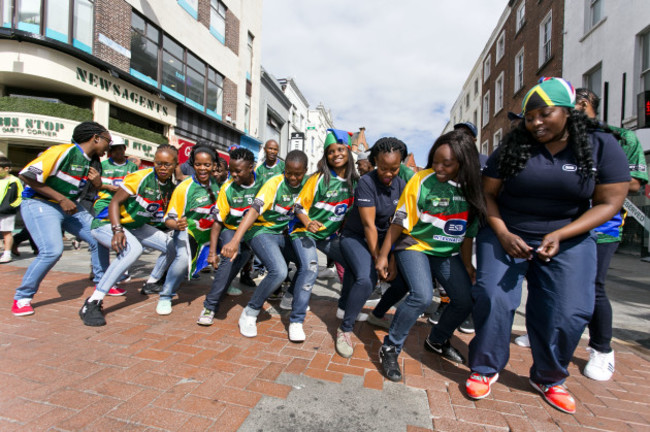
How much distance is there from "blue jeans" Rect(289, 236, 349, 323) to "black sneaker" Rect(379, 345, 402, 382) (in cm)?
83

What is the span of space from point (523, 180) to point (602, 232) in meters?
1.10

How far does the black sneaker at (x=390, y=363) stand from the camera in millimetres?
2371

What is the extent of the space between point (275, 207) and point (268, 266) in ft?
2.04

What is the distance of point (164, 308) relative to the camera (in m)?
3.54

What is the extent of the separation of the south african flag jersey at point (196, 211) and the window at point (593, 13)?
1482 cm

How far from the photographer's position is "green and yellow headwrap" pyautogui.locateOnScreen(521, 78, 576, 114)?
2.07 meters

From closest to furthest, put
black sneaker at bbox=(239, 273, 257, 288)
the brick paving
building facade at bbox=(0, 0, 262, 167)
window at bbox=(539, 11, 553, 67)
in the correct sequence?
1. the brick paving
2. black sneaker at bbox=(239, 273, 257, 288)
3. building facade at bbox=(0, 0, 262, 167)
4. window at bbox=(539, 11, 553, 67)

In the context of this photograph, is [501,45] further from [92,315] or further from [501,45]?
[92,315]

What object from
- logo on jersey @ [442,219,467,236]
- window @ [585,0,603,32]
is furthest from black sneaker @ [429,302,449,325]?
window @ [585,0,603,32]

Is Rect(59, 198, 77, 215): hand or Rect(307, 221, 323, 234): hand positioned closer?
Rect(307, 221, 323, 234): hand

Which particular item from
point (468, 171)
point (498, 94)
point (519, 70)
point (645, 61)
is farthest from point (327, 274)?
point (498, 94)

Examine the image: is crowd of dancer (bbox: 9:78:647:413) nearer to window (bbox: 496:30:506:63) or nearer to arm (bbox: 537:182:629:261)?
arm (bbox: 537:182:629:261)

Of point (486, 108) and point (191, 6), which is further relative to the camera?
point (486, 108)

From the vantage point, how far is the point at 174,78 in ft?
53.2
